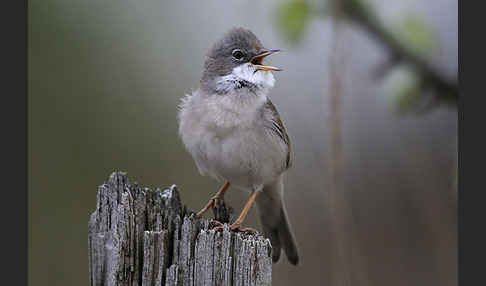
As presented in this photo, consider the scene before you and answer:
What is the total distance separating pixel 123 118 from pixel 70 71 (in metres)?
1.03

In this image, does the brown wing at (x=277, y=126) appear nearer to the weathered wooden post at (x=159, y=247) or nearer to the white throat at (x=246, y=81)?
the white throat at (x=246, y=81)

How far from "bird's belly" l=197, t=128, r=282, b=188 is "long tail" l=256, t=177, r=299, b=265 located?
1.86 feet

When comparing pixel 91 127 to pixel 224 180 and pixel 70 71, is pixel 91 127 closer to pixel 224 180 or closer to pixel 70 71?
pixel 70 71

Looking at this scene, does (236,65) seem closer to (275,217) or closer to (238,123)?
(238,123)

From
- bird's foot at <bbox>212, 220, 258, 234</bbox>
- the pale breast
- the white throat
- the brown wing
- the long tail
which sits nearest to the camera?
bird's foot at <bbox>212, 220, 258, 234</bbox>

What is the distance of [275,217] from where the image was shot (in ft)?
19.5

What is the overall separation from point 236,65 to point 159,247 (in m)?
2.26

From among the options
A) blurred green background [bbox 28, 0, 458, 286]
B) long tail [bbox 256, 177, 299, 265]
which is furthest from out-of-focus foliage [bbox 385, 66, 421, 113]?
long tail [bbox 256, 177, 299, 265]

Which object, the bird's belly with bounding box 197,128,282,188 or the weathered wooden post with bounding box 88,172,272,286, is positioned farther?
the bird's belly with bounding box 197,128,282,188

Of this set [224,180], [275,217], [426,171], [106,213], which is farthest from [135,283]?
[426,171]

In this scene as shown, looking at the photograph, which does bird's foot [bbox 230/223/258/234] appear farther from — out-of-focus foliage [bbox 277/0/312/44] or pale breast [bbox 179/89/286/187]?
out-of-focus foliage [bbox 277/0/312/44]

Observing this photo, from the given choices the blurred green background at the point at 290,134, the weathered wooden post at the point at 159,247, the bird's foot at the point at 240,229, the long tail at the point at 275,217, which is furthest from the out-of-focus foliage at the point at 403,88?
the long tail at the point at 275,217

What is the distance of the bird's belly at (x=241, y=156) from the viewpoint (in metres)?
5.02

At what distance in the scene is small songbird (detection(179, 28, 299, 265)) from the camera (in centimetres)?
503
